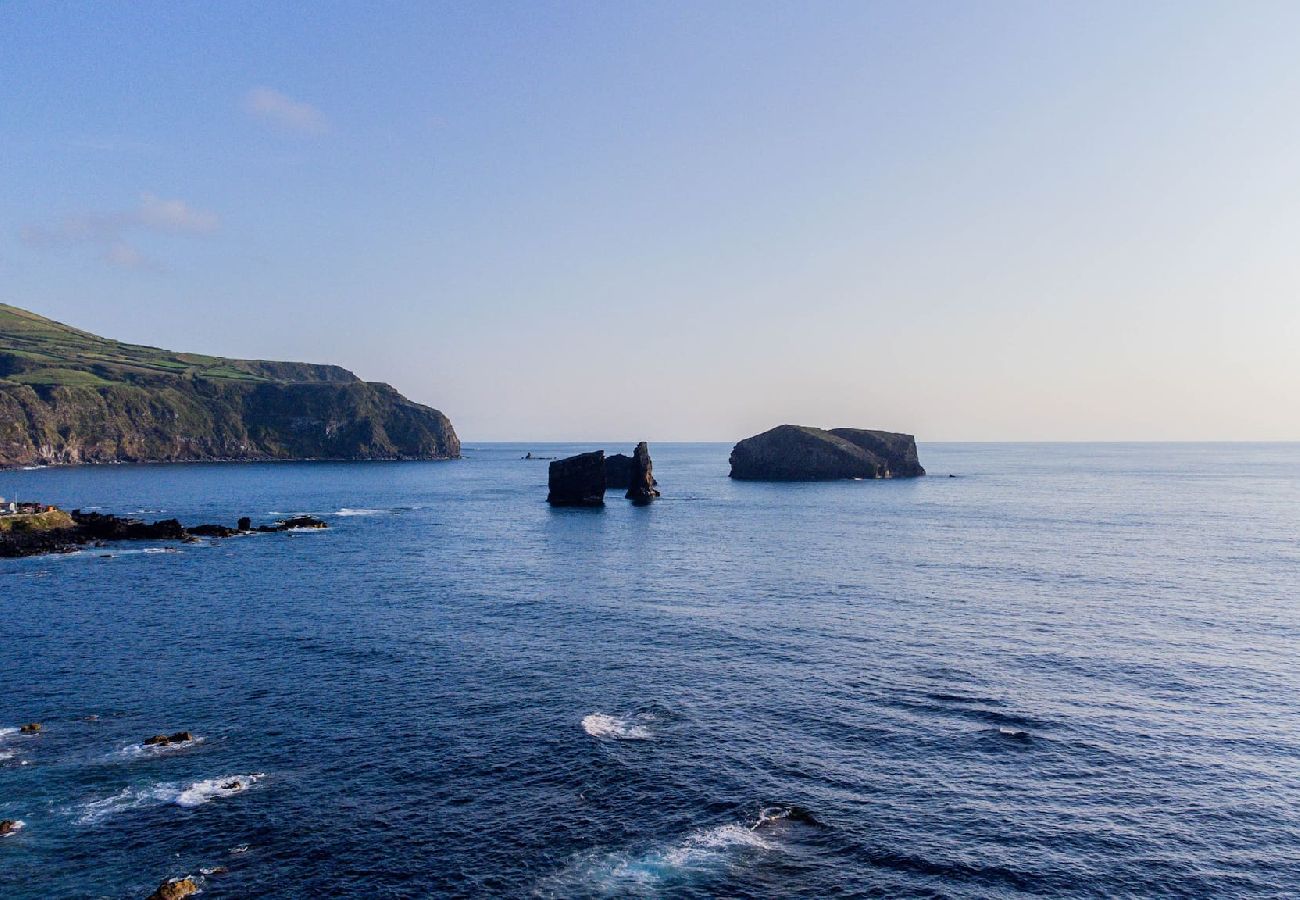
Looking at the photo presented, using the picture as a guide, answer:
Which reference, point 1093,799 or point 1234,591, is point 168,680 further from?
point 1234,591

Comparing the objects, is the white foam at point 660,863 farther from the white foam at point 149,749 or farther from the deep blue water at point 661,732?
the white foam at point 149,749

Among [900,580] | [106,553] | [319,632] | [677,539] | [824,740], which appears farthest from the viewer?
[677,539]

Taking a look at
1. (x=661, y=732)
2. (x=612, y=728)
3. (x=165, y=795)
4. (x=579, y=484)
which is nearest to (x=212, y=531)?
(x=579, y=484)

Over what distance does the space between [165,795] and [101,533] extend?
4420 inches

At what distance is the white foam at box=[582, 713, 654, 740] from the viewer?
46969mm

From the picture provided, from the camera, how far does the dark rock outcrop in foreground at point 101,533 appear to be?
383 feet

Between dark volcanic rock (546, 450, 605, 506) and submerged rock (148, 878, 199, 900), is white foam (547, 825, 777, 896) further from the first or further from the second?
dark volcanic rock (546, 450, 605, 506)

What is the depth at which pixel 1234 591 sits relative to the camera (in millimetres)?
84438

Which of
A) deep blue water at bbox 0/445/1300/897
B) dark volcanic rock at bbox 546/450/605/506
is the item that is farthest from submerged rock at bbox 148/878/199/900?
dark volcanic rock at bbox 546/450/605/506

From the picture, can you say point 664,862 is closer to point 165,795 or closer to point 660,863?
point 660,863

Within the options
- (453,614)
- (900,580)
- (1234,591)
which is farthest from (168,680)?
(1234,591)

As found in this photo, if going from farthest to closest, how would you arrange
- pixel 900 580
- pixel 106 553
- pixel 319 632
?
pixel 106 553 < pixel 900 580 < pixel 319 632

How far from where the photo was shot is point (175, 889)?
104 ft

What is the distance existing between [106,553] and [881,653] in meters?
111
